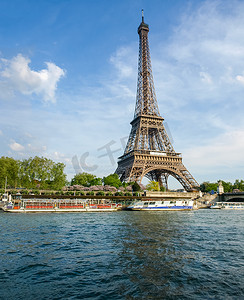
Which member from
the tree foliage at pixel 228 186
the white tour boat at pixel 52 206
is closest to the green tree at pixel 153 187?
the white tour boat at pixel 52 206

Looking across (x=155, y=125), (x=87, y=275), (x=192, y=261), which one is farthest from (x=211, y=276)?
(x=155, y=125)

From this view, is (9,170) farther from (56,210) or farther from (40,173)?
(56,210)

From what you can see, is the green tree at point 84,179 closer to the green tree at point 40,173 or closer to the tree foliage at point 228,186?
the green tree at point 40,173

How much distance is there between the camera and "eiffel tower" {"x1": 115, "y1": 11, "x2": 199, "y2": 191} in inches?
3098

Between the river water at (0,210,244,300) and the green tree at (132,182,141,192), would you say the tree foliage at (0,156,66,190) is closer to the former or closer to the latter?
the green tree at (132,182,141,192)

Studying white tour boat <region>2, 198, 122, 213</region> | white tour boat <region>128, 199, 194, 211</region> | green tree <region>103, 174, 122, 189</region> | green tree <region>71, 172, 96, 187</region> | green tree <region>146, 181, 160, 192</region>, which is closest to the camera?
white tour boat <region>2, 198, 122, 213</region>

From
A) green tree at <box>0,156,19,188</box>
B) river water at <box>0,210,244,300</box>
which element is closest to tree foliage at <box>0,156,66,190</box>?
green tree at <box>0,156,19,188</box>

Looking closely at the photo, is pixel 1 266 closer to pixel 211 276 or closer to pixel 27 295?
pixel 27 295

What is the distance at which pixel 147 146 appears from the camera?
84.9 metres

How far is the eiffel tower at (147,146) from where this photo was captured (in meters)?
78.7

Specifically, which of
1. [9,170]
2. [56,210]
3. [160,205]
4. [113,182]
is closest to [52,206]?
[56,210]

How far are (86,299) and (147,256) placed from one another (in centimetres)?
593

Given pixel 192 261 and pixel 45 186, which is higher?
pixel 45 186

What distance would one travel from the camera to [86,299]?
8.23 metres
